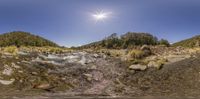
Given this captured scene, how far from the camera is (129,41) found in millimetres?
51469

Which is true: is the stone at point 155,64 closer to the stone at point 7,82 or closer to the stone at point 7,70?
the stone at point 7,70

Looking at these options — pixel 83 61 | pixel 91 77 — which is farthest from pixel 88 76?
pixel 83 61

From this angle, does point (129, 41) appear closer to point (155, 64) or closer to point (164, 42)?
point (164, 42)

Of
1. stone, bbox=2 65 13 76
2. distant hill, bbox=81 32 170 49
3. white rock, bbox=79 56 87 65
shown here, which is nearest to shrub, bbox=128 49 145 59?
white rock, bbox=79 56 87 65

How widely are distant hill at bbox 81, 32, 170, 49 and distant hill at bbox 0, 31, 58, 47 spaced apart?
7351mm

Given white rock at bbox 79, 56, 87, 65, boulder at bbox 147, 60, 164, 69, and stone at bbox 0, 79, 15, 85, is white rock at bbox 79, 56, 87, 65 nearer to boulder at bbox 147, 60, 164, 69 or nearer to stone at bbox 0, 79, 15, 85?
boulder at bbox 147, 60, 164, 69

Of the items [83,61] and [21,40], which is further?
[21,40]

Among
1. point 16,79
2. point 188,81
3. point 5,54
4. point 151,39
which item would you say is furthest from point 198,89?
point 151,39

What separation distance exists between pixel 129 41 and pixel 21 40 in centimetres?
1337

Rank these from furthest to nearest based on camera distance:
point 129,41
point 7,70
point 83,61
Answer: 1. point 129,41
2. point 83,61
3. point 7,70

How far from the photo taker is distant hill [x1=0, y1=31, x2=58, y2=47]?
171 feet

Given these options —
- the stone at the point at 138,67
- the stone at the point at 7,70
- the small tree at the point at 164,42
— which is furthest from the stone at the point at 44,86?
the small tree at the point at 164,42

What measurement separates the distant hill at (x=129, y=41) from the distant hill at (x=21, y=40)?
7351 mm

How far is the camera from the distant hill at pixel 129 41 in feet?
165
